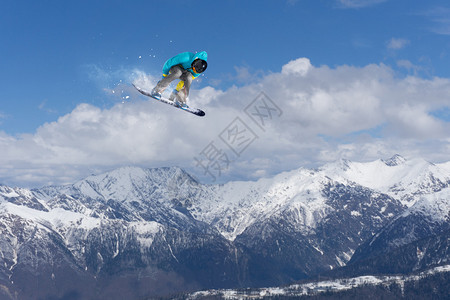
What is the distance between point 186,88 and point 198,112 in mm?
3223

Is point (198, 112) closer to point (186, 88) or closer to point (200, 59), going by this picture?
point (186, 88)

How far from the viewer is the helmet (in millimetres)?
46500

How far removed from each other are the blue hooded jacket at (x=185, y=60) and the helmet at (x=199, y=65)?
32 centimetres

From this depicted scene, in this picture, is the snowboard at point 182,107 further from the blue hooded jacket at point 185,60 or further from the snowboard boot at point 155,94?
the blue hooded jacket at point 185,60

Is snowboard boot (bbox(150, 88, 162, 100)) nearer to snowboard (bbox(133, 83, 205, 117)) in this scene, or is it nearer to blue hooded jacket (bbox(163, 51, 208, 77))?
snowboard (bbox(133, 83, 205, 117))

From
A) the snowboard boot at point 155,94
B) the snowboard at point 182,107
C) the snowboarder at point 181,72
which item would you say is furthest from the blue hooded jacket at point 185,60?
the snowboard at point 182,107

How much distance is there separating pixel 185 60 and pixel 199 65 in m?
1.46

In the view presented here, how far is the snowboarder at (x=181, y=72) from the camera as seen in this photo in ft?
153

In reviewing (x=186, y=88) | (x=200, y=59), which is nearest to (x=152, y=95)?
(x=186, y=88)

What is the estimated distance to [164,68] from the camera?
48969mm

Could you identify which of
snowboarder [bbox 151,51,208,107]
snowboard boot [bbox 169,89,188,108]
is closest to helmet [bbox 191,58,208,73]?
snowboarder [bbox 151,51,208,107]

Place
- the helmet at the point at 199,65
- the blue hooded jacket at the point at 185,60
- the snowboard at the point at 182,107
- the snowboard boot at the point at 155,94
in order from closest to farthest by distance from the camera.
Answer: the blue hooded jacket at the point at 185,60, the helmet at the point at 199,65, the snowboard boot at the point at 155,94, the snowboard at the point at 182,107

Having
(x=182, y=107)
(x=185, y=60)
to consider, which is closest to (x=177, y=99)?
(x=182, y=107)

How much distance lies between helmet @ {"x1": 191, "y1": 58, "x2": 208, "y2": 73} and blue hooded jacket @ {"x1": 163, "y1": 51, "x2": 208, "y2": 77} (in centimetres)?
32
